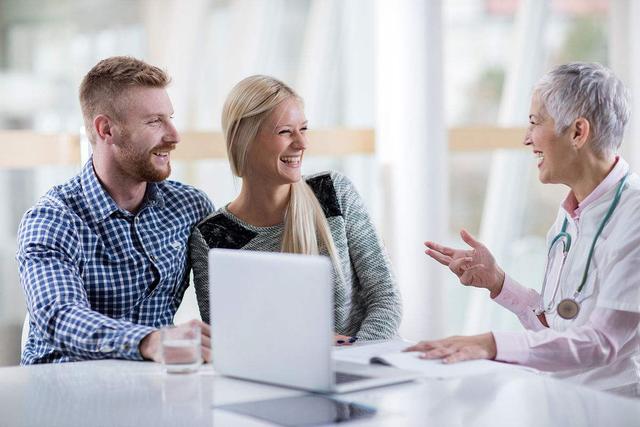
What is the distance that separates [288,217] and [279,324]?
93cm

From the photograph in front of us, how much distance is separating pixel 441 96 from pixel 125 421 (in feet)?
10.6

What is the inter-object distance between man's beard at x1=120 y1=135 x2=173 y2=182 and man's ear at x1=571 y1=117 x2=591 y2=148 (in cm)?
109

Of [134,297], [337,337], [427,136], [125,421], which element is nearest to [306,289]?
[125,421]

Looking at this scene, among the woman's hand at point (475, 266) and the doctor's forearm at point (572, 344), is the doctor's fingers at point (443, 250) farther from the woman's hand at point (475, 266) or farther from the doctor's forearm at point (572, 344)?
the doctor's forearm at point (572, 344)

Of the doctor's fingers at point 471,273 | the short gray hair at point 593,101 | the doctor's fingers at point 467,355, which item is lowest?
the doctor's fingers at point 467,355

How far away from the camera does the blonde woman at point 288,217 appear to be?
2615mm

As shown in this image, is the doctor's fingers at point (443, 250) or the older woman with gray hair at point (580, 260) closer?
the older woman with gray hair at point (580, 260)

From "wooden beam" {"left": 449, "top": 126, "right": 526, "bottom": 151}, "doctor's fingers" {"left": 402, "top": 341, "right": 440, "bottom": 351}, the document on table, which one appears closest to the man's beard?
the document on table

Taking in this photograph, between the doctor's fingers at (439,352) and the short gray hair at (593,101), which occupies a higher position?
the short gray hair at (593,101)

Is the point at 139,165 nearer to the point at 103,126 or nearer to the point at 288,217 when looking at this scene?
the point at 103,126

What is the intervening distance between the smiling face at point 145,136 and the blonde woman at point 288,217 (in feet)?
0.60

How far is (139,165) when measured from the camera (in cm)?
257

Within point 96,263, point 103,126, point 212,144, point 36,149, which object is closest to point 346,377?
point 96,263

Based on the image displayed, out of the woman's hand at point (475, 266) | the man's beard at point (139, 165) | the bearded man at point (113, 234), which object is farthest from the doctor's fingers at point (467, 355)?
the man's beard at point (139, 165)
